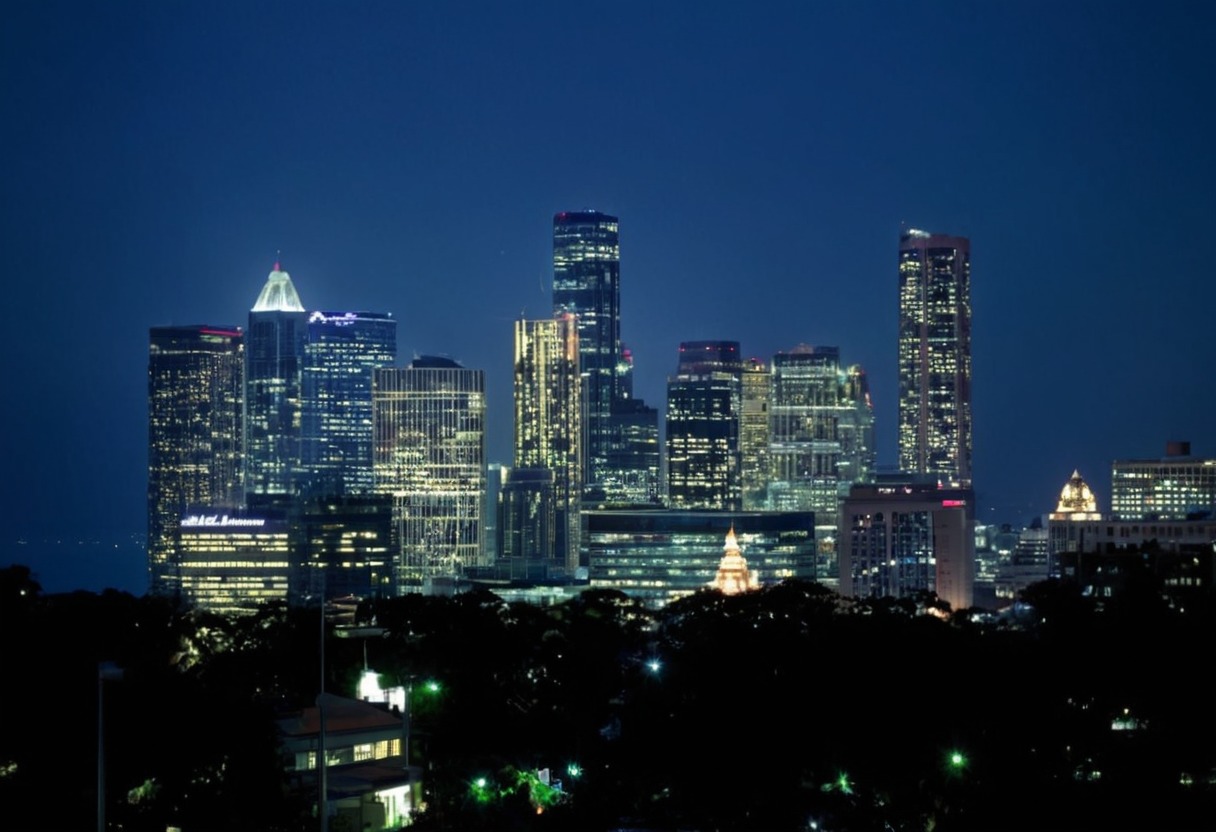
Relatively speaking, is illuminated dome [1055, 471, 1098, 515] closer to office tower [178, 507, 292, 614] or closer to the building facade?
the building facade

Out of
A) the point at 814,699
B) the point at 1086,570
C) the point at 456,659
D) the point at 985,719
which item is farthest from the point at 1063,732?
the point at 1086,570

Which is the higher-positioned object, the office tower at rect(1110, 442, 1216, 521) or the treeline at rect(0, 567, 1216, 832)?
the office tower at rect(1110, 442, 1216, 521)

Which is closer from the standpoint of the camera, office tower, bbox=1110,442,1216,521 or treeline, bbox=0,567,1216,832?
treeline, bbox=0,567,1216,832

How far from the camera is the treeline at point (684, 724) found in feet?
141

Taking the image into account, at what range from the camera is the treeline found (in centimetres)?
4309

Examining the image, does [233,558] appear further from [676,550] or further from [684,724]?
[684,724]

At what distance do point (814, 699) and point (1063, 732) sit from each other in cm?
586

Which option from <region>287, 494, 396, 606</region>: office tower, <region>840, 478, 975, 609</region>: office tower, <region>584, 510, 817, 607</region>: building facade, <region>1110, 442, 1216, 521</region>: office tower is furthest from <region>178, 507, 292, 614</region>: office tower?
<region>1110, 442, 1216, 521</region>: office tower

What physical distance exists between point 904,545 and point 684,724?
112812mm

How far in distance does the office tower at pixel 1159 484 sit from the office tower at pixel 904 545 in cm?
2379

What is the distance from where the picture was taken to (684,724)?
5078 centimetres


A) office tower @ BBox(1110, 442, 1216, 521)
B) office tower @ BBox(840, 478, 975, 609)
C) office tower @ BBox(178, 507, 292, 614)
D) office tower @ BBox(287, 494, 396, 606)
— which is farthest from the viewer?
office tower @ BBox(1110, 442, 1216, 521)

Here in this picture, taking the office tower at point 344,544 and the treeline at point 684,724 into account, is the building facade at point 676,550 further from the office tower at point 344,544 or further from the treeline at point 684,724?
the treeline at point 684,724

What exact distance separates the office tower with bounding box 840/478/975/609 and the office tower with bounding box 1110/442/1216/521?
2379cm
